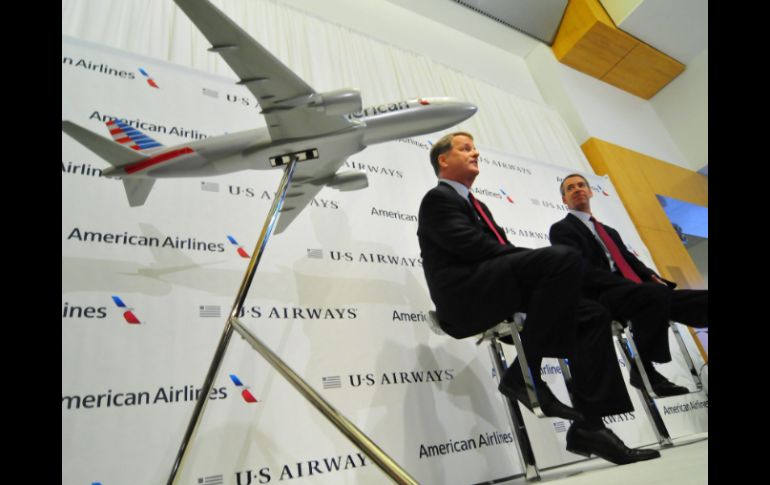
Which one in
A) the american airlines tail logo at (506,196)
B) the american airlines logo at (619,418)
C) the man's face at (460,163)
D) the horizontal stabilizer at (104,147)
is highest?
the american airlines tail logo at (506,196)

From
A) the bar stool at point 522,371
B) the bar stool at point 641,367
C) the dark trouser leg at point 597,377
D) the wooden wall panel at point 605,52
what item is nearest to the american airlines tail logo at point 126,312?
the bar stool at point 522,371

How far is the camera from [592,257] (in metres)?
2.10

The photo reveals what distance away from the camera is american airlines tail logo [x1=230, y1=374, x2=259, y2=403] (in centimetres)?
154

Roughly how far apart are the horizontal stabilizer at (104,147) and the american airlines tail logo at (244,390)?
96cm

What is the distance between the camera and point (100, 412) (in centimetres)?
133

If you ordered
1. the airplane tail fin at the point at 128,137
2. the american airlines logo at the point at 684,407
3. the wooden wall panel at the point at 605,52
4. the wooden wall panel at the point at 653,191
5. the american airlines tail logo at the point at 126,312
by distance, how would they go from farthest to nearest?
1. the wooden wall panel at the point at 605,52
2. the wooden wall panel at the point at 653,191
3. the american airlines logo at the point at 684,407
4. the airplane tail fin at the point at 128,137
5. the american airlines tail logo at the point at 126,312

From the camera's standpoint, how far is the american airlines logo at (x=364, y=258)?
2.06 meters

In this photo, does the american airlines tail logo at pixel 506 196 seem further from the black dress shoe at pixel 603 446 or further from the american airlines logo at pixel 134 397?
the american airlines logo at pixel 134 397

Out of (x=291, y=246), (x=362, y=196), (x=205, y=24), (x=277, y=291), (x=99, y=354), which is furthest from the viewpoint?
(x=362, y=196)

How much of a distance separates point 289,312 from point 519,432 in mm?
1121

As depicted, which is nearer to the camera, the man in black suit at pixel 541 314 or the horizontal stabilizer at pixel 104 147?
the man in black suit at pixel 541 314

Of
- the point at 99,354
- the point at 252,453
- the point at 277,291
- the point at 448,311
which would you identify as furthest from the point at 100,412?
the point at 448,311
